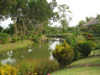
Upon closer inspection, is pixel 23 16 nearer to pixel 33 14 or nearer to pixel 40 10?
pixel 33 14

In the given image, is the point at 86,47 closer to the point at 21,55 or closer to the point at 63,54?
the point at 63,54

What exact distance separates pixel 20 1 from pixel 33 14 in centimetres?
628

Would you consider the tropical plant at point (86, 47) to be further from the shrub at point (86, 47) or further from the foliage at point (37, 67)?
the foliage at point (37, 67)

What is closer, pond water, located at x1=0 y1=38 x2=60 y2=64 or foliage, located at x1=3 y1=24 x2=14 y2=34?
pond water, located at x1=0 y1=38 x2=60 y2=64

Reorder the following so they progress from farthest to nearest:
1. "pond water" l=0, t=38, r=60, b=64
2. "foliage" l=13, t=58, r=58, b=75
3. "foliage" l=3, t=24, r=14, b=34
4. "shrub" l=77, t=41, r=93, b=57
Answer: "foliage" l=3, t=24, r=14, b=34
"pond water" l=0, t=38, r=60, b=64
"shrub" l=77, t=41, r=93, b=57
"foliage" l=13, t=58, r=58, b=75

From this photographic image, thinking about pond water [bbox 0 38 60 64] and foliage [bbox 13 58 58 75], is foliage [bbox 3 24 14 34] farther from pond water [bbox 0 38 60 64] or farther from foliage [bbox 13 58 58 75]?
foliage [bbox 13 58 58 75]

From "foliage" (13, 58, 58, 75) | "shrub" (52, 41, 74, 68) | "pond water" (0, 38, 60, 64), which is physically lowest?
"pond water" (0, 38, 60, 64)

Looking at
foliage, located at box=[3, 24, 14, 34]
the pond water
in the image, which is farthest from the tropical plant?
foliage, located at box=[3, 24, 14, 34]

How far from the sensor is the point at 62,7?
171 ft

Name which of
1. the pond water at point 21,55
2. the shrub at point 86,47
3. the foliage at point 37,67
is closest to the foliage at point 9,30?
the pond water at point 21,55

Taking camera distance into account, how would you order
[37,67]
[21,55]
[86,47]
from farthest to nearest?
[21,55] < [86,47] < [37,67]

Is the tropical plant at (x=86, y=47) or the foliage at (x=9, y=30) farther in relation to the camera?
the foliage at (x=9, y=30)

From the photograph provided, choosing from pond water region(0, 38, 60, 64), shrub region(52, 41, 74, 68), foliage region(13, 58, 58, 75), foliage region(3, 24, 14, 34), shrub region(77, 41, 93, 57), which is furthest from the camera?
foliage region(3, 24, 14, 34)

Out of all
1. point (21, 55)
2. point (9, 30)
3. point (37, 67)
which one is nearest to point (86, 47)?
point (37, 67)
